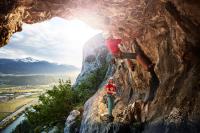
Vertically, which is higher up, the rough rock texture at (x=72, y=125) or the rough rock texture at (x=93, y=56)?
the rough rock texture at (x=93, y=56)

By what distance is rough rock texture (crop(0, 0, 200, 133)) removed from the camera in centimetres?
1655

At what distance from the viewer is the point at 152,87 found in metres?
23.8

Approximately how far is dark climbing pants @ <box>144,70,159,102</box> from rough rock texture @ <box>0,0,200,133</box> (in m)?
1.20

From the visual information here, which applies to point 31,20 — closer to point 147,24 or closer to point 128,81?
point 147,24

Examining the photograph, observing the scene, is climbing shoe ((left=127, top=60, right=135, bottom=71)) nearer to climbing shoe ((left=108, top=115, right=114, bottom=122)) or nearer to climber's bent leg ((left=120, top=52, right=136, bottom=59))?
climber's bent leg ((left=120, top=52, right=136, bottom=59))

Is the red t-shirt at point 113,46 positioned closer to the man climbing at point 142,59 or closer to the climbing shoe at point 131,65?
the man climbing at point 142,59

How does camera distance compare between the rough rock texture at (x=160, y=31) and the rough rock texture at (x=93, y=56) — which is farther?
the rough rock texture at (x=93, y=56)

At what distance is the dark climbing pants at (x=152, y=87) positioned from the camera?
23.1 m

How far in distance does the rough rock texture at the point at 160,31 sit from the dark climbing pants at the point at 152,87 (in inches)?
47.1

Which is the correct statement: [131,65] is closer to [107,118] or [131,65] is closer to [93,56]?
[107,118]

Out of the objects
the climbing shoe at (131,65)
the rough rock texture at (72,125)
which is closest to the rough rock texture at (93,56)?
the rough rock texture at (72,125)

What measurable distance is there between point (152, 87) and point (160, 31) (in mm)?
5177

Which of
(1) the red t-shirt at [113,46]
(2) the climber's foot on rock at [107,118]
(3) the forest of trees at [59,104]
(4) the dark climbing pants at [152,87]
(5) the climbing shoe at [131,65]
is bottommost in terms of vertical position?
(3) the forest of trees at [59,104]

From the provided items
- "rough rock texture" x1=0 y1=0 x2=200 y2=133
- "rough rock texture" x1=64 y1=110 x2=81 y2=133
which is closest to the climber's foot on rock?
"rough rock texture" x1=0 y1=0 x2=200 y2=133
